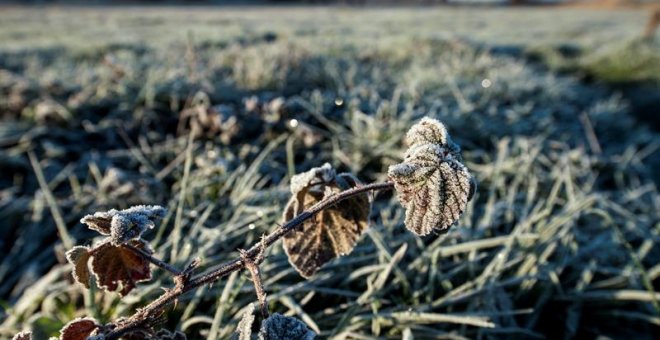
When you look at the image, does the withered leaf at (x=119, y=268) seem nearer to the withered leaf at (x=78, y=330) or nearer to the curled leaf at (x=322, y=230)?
the withered leaf at (x=78, y=330)

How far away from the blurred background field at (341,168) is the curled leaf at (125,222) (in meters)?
0.51

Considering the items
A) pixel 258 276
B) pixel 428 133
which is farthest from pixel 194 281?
pixel 428 133

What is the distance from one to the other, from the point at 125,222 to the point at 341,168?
58.8 inches

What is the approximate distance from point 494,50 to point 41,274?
5.81 meters

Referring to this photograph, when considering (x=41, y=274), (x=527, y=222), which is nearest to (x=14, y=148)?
(x=41, y=274)

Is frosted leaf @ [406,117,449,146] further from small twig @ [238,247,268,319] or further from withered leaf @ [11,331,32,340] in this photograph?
withered leaf @ [11,331,32,340]

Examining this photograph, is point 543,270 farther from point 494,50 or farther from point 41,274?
point 494,50

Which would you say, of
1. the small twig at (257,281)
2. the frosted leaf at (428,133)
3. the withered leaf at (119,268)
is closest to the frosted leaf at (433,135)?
the frosted leaf at (428,133)

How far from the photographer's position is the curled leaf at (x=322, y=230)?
836 mm

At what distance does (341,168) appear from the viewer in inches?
82.4

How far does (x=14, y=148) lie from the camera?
224 centimetres

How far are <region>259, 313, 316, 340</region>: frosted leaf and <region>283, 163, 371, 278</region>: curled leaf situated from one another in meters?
0.23

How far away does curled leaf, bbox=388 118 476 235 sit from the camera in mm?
650

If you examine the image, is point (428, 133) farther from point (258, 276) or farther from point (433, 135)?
point (258, 276)
